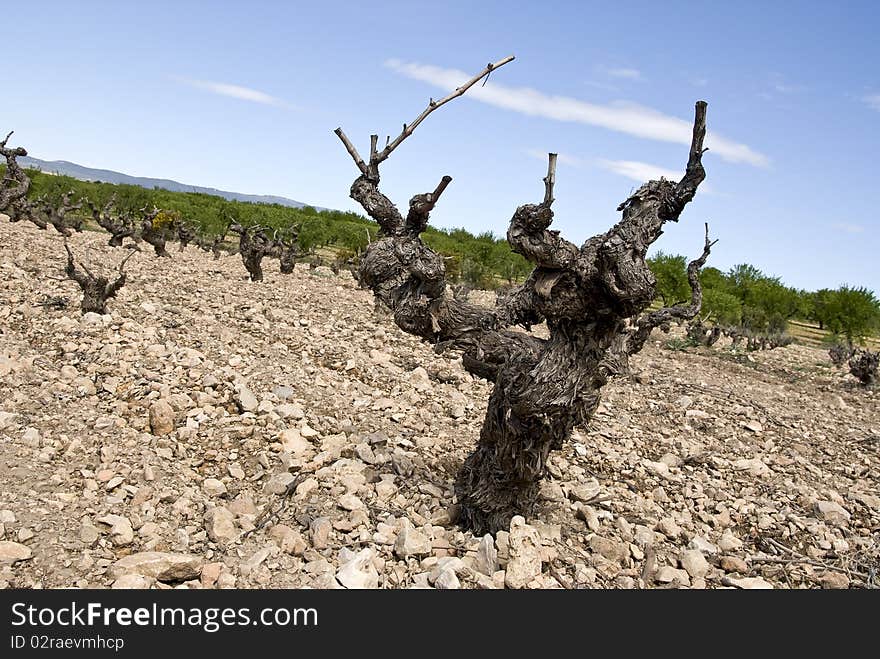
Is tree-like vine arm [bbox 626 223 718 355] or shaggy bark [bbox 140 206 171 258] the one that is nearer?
tree-like vine arm [bbox 626 223 718 355]

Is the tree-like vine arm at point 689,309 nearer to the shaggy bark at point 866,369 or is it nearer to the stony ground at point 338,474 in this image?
the stony ground at point 338,474

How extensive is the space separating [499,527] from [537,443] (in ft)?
2.46

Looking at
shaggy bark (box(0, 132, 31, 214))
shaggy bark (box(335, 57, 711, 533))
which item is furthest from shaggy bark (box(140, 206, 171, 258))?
shaggy bark (box(335, 57, 711, 533))

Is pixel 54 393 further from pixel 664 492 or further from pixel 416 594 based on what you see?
pixel 664 492

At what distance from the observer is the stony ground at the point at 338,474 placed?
4184 millimetres

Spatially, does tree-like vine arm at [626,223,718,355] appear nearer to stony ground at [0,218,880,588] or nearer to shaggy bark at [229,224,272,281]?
stony ground at [0,218,880,588]

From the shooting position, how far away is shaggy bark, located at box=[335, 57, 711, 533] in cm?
394

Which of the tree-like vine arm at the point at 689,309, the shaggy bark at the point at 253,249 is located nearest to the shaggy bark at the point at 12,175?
the shaggy bark at the point at 253,249

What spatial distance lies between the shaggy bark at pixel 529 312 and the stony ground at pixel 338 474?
472 millimetres

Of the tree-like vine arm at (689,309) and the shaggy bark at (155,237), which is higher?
the tree-like vine arm at (689,309)

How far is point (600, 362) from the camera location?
4.34 meters

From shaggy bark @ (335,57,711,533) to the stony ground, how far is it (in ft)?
1.55

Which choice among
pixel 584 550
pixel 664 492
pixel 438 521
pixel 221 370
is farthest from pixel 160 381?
pixel 664 492

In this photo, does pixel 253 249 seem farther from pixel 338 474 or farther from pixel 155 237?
pixel 338 474
